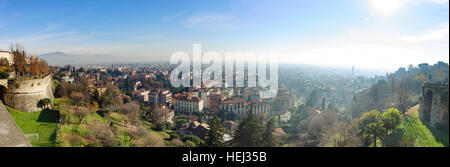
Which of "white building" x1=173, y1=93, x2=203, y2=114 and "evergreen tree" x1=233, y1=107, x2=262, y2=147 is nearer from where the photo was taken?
"evergreen tree" x1=233, y1=107, x2=262, y2=147

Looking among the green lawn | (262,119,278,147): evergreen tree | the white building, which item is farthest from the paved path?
the white building

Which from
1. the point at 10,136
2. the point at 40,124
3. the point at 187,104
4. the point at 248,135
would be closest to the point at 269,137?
the point at 248,135

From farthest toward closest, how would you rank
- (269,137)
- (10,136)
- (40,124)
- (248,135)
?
1. (269,137)
2. (248,135)
3. (40,124)
4. (10,136)

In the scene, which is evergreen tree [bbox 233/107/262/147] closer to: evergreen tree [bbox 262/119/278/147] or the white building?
evergreen tree [bbox 262/119/278/147]

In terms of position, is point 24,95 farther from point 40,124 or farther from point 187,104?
point 187,104

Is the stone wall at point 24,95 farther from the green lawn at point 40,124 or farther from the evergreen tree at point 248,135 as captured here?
the evergreen tree at point 248,135

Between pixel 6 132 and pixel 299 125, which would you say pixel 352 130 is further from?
pixel 6 132

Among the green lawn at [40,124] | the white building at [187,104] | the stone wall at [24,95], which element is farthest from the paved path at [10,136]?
the white building at [187,104]

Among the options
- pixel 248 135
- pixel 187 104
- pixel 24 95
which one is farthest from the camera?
pixel 187 104
